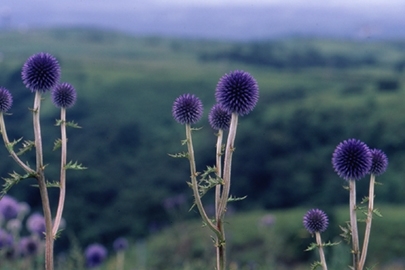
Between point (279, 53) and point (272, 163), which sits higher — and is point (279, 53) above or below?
above

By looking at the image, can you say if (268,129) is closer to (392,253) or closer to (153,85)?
(153,85)

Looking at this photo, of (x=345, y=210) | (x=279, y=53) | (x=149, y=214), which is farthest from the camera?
(x=279, y=53)

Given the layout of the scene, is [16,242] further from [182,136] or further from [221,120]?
[182,136]

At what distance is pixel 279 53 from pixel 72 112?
2532 inches

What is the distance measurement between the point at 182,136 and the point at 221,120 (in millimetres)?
80832

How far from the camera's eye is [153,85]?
9900 centimetres

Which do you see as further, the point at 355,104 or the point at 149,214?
the point at 355,104

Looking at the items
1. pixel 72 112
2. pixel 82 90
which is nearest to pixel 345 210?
pixel 72 112

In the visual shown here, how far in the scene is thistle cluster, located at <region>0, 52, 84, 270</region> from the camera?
337cm

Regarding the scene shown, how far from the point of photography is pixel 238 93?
4.04m

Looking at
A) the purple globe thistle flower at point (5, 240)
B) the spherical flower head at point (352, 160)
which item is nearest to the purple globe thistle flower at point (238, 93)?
the spherical flower head at point (352, 160)

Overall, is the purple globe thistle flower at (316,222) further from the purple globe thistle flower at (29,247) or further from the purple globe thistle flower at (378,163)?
the purple globe thistle flower at (29,247)

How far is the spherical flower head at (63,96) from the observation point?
430cm

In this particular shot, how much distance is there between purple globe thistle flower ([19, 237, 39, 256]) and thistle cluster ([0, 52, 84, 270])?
3696 millimetres
